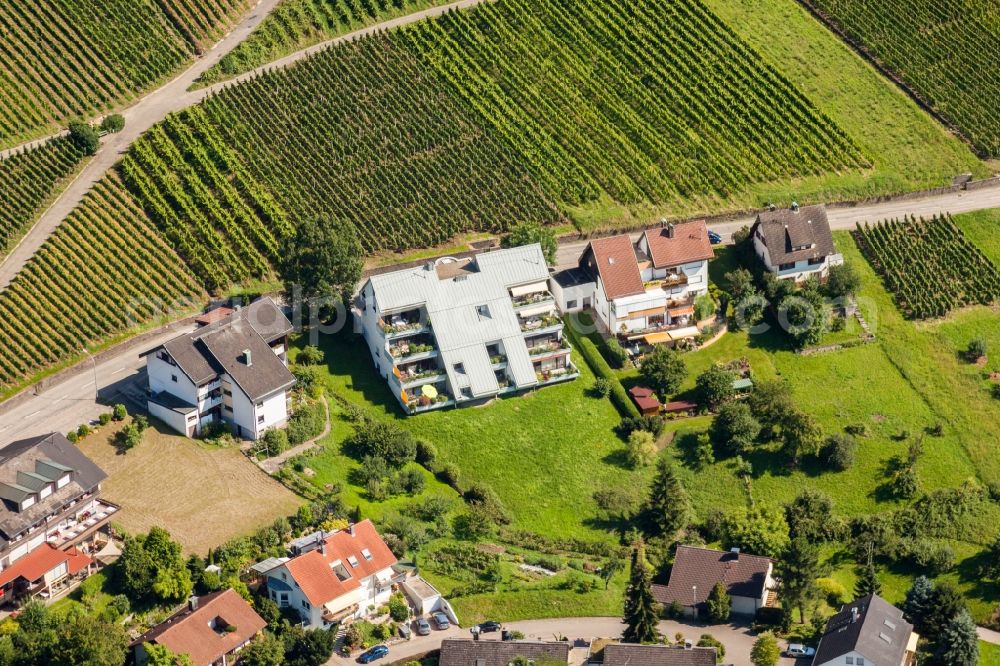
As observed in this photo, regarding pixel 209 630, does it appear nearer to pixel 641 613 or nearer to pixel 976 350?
pixel 641 613

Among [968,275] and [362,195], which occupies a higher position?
[362,195]

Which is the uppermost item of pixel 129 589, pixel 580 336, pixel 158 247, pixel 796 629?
pixel 158 247

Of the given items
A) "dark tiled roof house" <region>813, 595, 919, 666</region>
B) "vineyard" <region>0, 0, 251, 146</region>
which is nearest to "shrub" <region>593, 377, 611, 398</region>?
"dark tiled roof house" <region>813, 595, 919, 666</region>


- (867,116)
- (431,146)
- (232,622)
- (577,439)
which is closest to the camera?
(232,622)

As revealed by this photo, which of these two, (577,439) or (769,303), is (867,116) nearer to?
(769,303)

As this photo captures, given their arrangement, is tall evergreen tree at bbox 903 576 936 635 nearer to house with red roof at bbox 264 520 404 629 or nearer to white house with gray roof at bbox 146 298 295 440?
house with red roof at bbox 264 520 404 629

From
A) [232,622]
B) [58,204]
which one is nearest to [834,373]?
[232,622]
